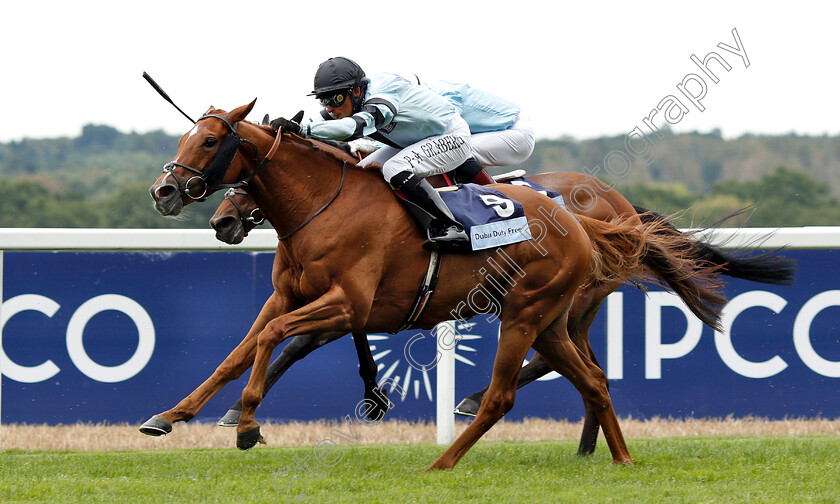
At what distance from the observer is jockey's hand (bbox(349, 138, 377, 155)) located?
18.4 ft

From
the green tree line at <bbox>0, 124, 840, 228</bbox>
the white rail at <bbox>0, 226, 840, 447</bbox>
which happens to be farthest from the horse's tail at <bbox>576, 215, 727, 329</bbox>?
the green tree line at <bbox>0, 124, 840, 228</bbox>

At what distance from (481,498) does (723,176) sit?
27196 mm

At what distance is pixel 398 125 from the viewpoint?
5.08 metres

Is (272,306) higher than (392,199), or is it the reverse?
(392,199)

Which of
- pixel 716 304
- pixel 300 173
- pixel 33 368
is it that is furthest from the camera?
pixel 33 368

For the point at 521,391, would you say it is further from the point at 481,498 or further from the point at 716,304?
the point at 481,498

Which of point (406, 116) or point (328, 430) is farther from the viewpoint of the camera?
point (328, 430)

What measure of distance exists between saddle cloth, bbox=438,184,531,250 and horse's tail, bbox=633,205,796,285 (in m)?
1.20

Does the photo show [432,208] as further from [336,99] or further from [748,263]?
[748,263]

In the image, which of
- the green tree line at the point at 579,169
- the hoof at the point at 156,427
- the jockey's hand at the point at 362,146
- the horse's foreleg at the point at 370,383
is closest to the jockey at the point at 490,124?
the jockey's hand at the point at 362,146

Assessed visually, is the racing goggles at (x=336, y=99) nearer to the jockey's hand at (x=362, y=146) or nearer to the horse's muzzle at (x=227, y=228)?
the jockey's hand at (x=362, y=146)

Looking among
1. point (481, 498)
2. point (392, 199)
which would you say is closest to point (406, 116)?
point (392, 199)

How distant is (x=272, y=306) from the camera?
5.03m

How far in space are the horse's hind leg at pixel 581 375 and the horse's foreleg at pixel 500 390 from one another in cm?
22
